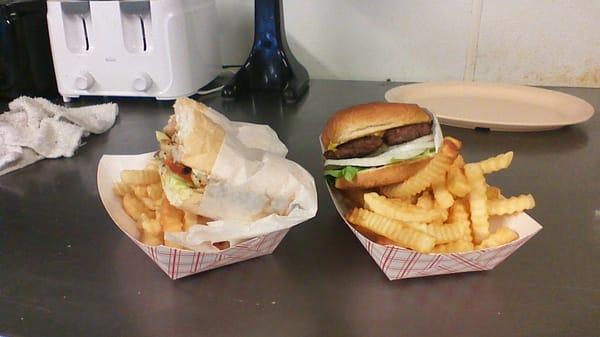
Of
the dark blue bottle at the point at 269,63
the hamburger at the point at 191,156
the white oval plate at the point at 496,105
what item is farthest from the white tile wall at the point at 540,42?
the hamburger at the point at 191,156

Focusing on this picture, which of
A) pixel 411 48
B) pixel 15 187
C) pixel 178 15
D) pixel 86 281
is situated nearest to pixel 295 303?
pixel 86 281

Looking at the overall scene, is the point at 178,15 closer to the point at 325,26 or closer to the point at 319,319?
the point at 325,26

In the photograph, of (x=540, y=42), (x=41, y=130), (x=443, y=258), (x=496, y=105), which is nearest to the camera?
(x=443, y=258)

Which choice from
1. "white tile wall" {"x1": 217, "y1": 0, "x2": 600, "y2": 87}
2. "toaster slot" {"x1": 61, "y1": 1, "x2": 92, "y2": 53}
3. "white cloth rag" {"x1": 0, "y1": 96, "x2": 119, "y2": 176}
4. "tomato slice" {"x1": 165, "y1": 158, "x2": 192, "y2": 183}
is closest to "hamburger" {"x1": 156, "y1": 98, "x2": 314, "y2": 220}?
"tomato slice" {"x1": 165, "y1": 158, "x2": 192, "y2": 183}

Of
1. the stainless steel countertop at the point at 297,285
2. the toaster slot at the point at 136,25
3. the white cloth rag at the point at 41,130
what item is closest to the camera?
the stainless steel countertop at the point at 297,285

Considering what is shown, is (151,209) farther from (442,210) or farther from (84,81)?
(84,81)

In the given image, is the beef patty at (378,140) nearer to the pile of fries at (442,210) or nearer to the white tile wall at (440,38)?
the pile of fries at (442,210)

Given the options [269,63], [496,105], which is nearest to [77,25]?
[269,63]
